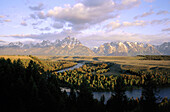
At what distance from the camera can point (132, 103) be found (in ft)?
215

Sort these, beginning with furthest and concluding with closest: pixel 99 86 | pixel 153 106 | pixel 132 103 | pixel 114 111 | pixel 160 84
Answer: pixel 160 84 < pixel 99 86 < pixel 132 103 < pixel 114 111 < pixel 153 106

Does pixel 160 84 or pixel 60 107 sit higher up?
pixel 60 107

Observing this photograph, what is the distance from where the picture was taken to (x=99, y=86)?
116625mm

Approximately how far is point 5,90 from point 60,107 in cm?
1601

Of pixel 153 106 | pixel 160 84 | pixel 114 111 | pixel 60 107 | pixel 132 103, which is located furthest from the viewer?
pixel 160 84

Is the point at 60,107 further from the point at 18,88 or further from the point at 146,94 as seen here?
the point at 146,94

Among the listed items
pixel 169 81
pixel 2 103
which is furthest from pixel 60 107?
pixel 169 81

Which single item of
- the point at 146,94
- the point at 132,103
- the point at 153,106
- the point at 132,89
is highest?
the point at 146,94

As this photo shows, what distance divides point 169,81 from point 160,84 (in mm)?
13479

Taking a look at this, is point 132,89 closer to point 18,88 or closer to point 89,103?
point 89,103

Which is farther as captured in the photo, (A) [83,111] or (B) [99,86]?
(B) [99,86]

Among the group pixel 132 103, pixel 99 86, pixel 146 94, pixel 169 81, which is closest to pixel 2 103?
pixel 146 94

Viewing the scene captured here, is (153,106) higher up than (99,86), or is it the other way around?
(153,106)

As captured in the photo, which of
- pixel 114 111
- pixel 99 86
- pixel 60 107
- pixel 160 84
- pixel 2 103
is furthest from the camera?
pixel 160 84
